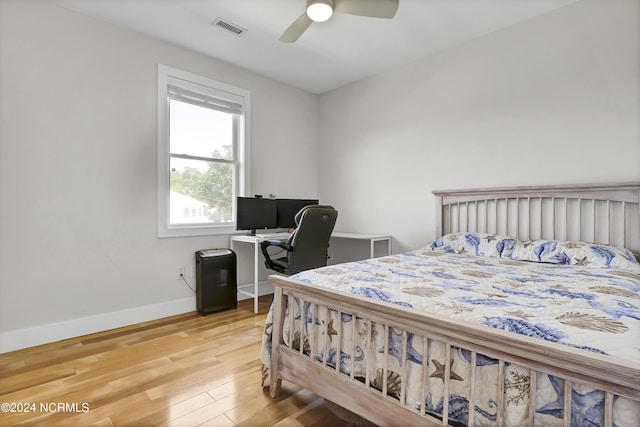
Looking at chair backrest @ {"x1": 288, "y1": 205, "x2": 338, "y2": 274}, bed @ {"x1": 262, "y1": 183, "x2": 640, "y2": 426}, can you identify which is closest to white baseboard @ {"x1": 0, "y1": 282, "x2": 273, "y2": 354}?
chair backrest @ {"x1": 288, "y1": 205, "x2": 338, "y2": 274}

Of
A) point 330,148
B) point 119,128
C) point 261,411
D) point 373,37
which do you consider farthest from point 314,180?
point 261,411

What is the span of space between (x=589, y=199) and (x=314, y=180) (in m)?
2.97

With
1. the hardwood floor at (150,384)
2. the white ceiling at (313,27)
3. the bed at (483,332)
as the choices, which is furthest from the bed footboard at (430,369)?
the white ceiling at (313,27)

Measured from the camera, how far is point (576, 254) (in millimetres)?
2160

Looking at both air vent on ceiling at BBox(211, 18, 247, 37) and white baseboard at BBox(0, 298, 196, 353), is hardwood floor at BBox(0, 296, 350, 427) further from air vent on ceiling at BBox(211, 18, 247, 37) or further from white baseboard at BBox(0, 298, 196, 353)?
air vent on ceiling at BBox(211, 18, 247, 37)

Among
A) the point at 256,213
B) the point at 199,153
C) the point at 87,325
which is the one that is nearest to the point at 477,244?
the point at 256,213

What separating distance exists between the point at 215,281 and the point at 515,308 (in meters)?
2.67

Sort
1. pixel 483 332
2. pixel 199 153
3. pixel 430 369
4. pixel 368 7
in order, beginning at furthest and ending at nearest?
pixel 199 153
pixel 368 7
pixel 430 369
pixel 483 332

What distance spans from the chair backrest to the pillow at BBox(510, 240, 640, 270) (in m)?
1.53

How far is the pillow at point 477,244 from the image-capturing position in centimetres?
253

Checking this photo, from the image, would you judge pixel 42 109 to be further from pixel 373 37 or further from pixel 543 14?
pixel 543 14

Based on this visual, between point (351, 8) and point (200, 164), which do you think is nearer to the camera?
point (351, 8)

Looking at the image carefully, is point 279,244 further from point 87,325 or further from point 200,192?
point 87,325

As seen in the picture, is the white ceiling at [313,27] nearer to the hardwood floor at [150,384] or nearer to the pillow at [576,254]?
the pillow at [576,254]
